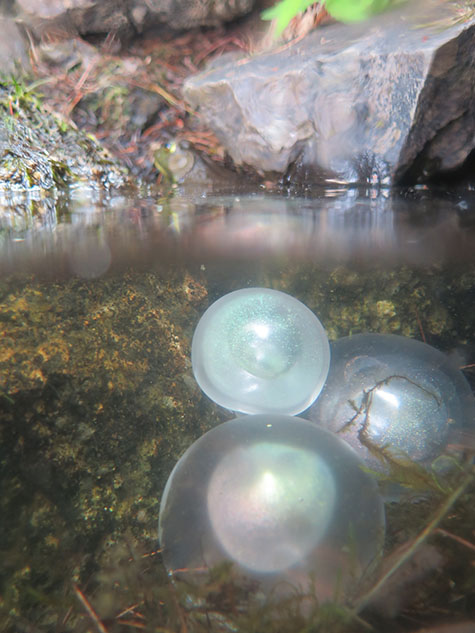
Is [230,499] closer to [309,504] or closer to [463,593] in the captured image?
[309,504]

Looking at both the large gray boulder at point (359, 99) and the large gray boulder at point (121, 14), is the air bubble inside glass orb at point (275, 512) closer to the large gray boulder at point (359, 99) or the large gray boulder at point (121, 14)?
the large gray boulder at point (359, 99)

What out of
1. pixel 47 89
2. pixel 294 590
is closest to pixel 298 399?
pixel 294 590

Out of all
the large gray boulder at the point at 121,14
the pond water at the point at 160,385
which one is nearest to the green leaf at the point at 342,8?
the large gray boulder at the point at 121,14

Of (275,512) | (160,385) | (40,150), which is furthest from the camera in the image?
(40,150)

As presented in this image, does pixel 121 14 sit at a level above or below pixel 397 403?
above

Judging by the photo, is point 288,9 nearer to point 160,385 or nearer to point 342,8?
point 342,8

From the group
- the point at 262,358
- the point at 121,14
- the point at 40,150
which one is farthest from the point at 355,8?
the point at 262,358
